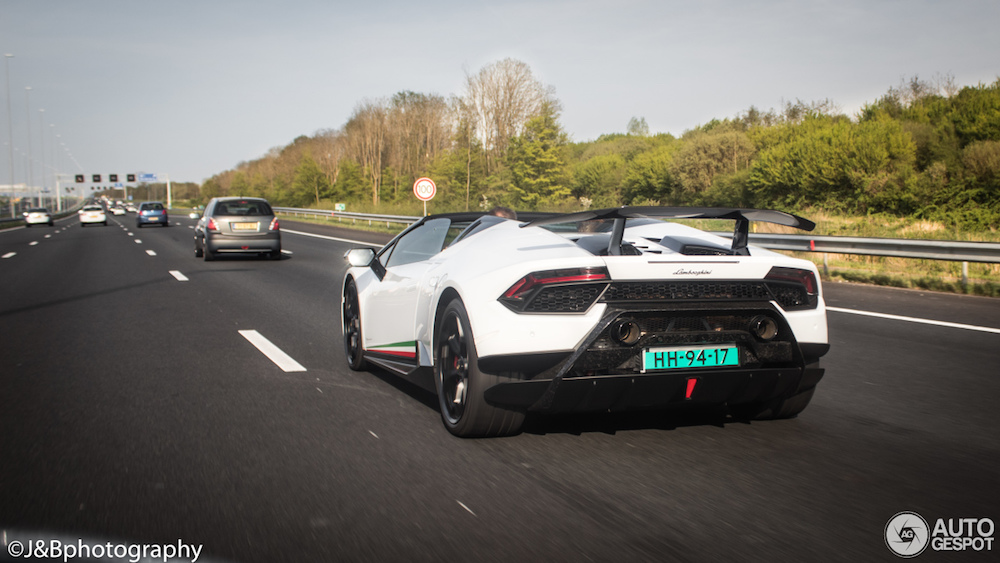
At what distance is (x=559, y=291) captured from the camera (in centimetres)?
368

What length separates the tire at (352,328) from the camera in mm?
6086

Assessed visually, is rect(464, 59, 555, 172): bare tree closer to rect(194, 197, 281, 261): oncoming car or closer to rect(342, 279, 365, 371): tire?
rect(194, 197, 281, 261): oncoming car

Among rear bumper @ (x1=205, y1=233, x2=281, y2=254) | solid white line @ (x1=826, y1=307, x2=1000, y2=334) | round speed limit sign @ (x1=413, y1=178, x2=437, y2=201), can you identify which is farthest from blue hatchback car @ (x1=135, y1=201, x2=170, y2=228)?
solid white line @ (x1=826, y1=307, x2=1000, y2=334)

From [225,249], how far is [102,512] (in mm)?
16540

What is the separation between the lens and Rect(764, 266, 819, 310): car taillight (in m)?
3.93

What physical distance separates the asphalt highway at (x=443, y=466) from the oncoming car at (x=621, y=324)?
324 mm

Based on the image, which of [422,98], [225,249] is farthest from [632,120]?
[225,249]

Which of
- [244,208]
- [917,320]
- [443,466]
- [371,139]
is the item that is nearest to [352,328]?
[443,466]

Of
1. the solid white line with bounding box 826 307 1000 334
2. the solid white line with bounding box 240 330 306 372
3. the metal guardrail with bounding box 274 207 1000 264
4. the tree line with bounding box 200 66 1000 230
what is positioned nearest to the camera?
the solid white line with bounding box 240 330 306 372

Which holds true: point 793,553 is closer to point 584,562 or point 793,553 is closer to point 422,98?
point 584,562

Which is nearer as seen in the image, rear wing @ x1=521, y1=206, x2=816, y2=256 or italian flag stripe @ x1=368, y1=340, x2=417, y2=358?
rear wing @ x1=521, y1=206, x2=816, y2=256

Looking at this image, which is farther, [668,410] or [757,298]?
[668,410]

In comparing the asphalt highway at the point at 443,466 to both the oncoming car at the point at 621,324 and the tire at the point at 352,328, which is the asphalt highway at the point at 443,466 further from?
the oncoming car at the point at 621,324

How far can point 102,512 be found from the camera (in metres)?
3.10
